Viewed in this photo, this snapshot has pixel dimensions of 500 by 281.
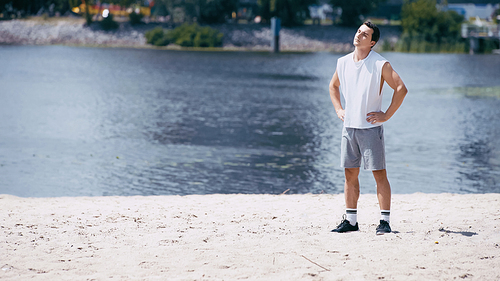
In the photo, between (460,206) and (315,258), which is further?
(460,206)

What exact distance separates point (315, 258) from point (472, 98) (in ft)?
93.9

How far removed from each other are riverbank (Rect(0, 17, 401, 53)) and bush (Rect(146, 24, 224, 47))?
158 centimetres

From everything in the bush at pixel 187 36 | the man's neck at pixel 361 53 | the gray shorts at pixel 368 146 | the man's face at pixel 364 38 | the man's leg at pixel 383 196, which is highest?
the man's face at pixel 364 38

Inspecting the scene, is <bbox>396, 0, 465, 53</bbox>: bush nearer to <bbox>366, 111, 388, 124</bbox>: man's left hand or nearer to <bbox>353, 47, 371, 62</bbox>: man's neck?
<bbox>353, 47, 371, 62</bbox>: man's neck

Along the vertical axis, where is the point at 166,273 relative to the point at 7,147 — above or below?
above

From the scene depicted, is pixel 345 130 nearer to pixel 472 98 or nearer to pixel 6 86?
pixel 472 98

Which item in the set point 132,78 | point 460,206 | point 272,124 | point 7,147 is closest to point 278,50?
point 132,78

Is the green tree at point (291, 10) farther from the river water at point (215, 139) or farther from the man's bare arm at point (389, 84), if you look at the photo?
the man's bare arm at point (389, 84)

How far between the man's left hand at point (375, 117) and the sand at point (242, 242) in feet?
4.10

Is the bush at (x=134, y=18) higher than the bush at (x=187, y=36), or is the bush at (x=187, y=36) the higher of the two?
the bush at (x=134, y=18)

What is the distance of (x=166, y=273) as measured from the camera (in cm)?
500

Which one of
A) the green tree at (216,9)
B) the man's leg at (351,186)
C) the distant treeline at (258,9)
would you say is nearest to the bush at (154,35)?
the distant treeline at (258,9)

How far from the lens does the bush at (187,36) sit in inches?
3425

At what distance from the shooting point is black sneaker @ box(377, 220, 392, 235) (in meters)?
6.19
